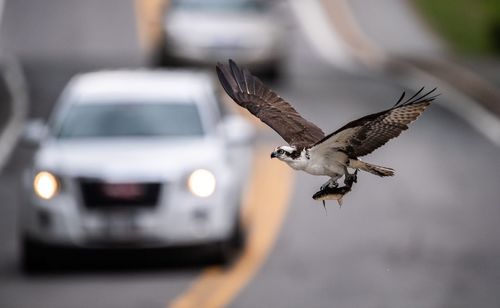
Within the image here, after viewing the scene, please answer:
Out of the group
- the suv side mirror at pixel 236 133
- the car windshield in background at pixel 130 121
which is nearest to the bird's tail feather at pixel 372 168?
the suv side mirror at pixel 236 133

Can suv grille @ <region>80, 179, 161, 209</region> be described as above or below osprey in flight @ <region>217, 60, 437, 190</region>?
above

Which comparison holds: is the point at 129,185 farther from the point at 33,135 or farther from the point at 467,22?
the point at 467,22

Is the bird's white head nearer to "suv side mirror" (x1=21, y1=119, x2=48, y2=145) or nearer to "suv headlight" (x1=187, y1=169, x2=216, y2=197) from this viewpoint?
"suv headlight" (x1=187, y1=169, x2=216, y2=197)

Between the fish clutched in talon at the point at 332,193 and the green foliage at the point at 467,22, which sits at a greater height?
the green foliage at the point at 467,22

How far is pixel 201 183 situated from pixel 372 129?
7554 mm

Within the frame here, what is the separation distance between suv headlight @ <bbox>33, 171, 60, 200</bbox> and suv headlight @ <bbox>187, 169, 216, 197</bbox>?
4.00 ft

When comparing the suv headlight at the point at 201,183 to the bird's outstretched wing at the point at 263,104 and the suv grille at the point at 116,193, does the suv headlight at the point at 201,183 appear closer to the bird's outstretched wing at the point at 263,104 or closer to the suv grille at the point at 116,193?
the suv grille at the point at 116,193

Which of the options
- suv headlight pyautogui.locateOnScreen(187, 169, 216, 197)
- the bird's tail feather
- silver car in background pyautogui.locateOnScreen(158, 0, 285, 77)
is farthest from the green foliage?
the bird's tail feather

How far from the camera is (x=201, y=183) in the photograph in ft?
43.1

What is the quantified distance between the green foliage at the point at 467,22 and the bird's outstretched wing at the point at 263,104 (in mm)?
27200

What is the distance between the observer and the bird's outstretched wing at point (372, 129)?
5.40 m

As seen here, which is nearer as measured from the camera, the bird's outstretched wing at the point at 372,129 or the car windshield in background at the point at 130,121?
the bird's outstretched wing at the point at 372,129

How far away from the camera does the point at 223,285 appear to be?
12.9m

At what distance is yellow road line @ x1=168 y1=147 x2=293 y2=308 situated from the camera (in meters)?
12.4
